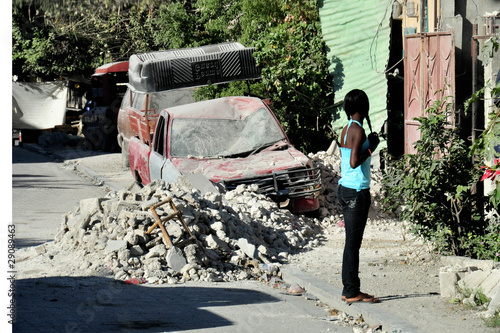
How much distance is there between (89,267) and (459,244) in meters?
4.34

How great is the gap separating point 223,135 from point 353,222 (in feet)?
18.4

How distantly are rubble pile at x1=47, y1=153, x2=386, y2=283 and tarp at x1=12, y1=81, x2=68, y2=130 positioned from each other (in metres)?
20.5

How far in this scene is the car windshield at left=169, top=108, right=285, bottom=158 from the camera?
11.9m

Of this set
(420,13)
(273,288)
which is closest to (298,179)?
(273,288)

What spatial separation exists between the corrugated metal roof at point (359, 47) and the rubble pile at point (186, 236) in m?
4.90

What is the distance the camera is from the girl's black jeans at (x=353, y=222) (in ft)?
22.5

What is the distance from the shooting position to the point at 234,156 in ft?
38.9

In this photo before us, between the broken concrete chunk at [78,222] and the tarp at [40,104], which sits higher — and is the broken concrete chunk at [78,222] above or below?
below

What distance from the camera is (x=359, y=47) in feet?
50.8

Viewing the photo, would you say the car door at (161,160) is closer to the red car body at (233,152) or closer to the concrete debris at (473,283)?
the red car body at (233,152)

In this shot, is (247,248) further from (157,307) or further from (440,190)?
(440,190)

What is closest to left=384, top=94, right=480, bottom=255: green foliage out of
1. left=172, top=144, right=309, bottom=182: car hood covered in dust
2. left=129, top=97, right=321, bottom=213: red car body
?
left=129, top=97, right=321, bottom=213: red car body

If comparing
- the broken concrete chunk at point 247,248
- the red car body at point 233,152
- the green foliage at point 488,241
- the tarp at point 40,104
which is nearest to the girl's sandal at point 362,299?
the green foliage at point 488,241

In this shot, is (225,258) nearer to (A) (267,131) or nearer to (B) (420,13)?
(A) (267,131)
